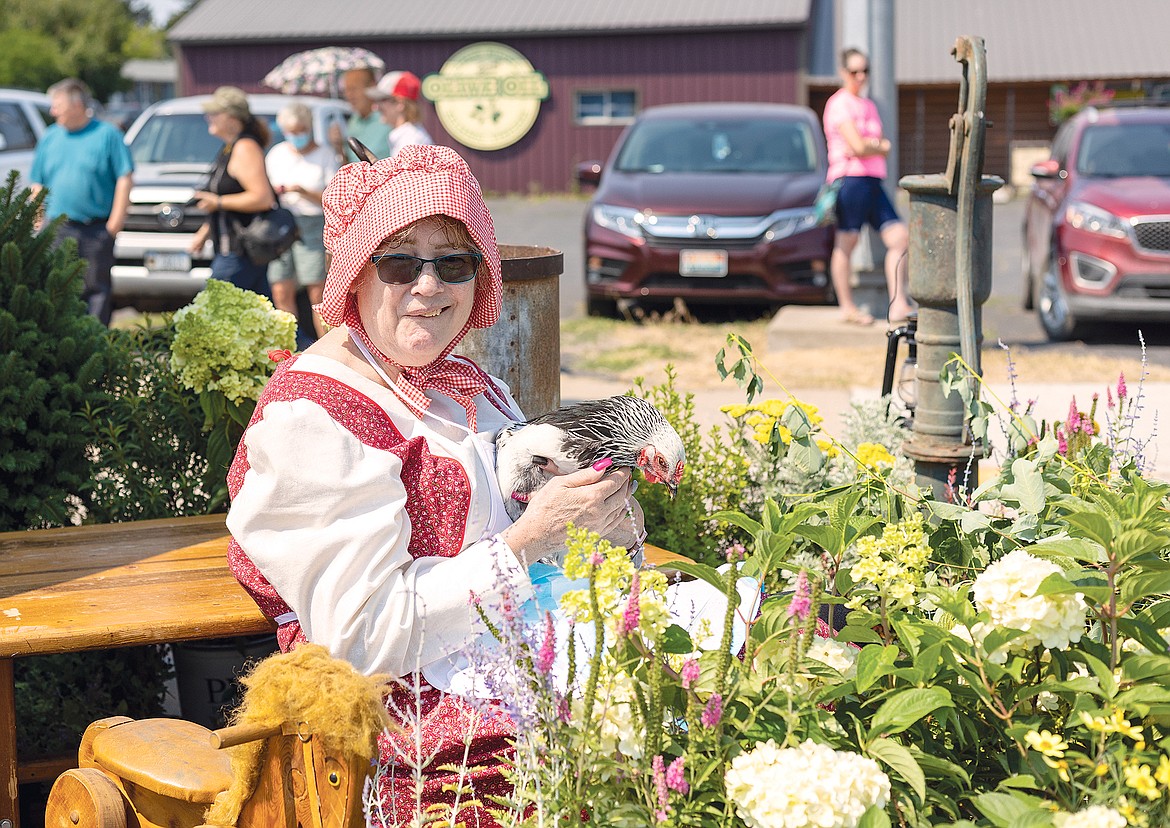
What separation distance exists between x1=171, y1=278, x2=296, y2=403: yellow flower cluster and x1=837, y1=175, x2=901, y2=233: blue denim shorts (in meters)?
6.55

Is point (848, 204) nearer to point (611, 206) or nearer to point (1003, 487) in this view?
point (611, 206)

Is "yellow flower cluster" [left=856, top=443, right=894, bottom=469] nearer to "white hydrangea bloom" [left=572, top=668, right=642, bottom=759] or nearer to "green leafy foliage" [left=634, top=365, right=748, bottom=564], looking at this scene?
"green leafy foliage" [left=634, top=365, right=748, bottom=564]

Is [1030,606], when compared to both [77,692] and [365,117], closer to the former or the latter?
[77,692]

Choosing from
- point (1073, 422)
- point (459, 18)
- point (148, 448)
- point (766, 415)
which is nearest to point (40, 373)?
point (148, 448)

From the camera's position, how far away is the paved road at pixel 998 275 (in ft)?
32.8

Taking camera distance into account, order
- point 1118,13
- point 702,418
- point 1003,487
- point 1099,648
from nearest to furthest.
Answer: point 1099,648
point 1003,487
point 702,418
point 1118,13

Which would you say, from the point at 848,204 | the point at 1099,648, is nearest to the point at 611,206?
the point at 848,204

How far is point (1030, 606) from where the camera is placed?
1.72m

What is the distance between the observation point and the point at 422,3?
28.0 m

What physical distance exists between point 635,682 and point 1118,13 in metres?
33.5

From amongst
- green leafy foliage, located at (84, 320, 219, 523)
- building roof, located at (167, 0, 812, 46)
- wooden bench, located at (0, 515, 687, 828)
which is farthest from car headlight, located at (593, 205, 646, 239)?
building roof, located at (167, 0, 812, 46)

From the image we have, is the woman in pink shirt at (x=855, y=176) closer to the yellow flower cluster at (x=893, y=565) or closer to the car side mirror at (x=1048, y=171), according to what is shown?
the car side mirror at (x=1048, y=171)

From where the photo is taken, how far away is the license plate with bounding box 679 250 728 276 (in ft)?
34.7

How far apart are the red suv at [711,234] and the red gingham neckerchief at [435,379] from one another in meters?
8.05
